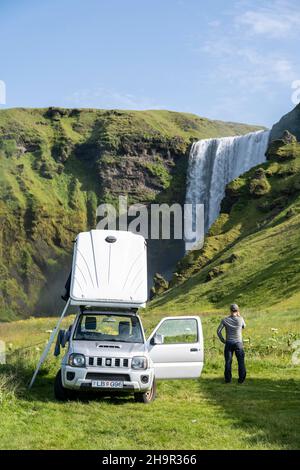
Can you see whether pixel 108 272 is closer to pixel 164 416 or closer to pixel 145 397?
pixel 145 397

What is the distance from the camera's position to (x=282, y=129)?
114 m

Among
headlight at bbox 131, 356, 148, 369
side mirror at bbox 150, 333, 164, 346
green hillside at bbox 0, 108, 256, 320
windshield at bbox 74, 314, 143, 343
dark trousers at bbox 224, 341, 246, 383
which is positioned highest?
windshield at bbox 74, 314, 143, 343

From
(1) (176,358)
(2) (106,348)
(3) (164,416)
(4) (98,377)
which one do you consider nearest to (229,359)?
(1) (176,358)

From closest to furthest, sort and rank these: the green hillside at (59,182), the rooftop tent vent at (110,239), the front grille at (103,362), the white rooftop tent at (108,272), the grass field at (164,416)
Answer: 1. the grass field at (164,416)
2. the front grille at (103,362)
3. the white rooftop tent at (108,272)
4. the rooftop tent vent at (110,239)
5. the green hillside at (59,182)

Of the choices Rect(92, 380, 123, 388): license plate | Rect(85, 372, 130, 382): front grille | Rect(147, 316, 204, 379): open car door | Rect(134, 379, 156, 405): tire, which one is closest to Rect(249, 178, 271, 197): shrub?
Rect(147, 316, 204, 379): open car door

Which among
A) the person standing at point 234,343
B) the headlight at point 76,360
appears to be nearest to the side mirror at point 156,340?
the headlight at point 76,360

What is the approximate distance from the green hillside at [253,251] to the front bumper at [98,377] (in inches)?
1455

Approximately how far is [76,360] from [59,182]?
6009 inches

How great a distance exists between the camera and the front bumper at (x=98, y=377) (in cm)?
1341

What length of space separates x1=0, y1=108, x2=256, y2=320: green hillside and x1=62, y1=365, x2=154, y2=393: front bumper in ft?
402

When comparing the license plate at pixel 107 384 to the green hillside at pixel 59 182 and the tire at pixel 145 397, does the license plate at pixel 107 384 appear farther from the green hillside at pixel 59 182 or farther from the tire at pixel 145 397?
the green hillside at pixel 59 182

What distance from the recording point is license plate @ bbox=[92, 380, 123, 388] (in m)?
13.4

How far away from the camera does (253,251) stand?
74562 millimetres

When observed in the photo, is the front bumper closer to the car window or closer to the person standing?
the car window
